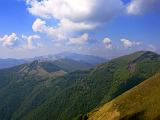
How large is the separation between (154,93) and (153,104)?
48.7ft

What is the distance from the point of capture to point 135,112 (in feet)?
520

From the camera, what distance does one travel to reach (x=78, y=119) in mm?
196625

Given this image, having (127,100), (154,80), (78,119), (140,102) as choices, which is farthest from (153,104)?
(78,119)

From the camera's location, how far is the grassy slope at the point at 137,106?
509 ft

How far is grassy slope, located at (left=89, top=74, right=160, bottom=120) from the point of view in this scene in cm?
15525

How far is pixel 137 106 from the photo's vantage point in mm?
164125

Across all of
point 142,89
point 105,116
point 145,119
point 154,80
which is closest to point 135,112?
point 145,119

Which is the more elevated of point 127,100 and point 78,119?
point 127,100

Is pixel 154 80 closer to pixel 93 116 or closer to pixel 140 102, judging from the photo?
pixel 140 102

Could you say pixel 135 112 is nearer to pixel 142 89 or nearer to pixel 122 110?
pixel 122 110

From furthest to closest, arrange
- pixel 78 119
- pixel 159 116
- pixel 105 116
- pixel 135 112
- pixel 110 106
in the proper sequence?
pixel 78 119
pixel 110 106
pixel 105 116
pixel 135 112
pixel 159 116

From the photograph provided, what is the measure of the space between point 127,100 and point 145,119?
2906 centimetres

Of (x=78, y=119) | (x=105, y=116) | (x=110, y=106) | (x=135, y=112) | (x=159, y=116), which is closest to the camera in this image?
(x=159, y=116)

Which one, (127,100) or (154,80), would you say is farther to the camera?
(154,80)
